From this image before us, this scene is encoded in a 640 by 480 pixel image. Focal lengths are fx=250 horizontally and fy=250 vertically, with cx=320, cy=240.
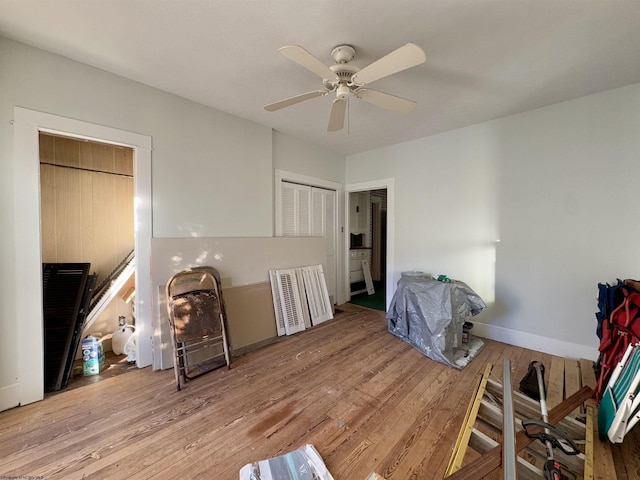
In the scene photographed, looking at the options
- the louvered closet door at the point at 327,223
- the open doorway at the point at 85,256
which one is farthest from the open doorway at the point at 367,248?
the open doorway at the point at 85,256

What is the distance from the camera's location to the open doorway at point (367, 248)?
5.29 meters

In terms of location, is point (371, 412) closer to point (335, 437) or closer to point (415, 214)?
point (335, 437)

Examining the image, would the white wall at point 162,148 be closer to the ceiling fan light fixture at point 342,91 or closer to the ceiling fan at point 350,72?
the ceiling fan at point 350,72

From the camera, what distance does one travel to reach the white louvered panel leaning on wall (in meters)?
3.34

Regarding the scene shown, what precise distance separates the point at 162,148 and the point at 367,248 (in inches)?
172

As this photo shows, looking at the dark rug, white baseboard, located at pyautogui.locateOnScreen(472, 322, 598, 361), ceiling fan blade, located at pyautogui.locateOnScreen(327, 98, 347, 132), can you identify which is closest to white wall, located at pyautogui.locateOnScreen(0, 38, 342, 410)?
ceiling fan blade, located at pyautogui.locateOnScreen(327, 98, 347, 132)

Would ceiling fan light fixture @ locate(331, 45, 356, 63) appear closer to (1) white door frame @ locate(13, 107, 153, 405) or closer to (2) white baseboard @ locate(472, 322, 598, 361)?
(1) white door frame @ locate(13, 107, 153, 405)

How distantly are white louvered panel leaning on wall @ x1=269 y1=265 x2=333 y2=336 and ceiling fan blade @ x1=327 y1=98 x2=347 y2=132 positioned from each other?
6.58ft

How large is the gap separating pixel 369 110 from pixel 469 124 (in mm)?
1471

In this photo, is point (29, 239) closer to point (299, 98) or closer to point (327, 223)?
point (299, 98)

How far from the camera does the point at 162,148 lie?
2.59 meters

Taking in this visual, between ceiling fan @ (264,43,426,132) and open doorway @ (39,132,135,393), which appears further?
open doorway @ (39,132,135,393)

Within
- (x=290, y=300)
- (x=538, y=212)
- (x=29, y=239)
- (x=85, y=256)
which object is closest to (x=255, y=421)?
(x=290, y=300)

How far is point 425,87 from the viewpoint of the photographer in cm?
243
